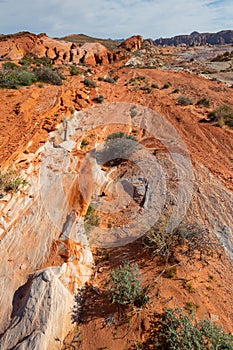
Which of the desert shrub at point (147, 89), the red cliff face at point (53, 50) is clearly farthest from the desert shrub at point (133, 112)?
the red cliff face at point (53, 50)

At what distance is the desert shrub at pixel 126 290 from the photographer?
11.9 ft

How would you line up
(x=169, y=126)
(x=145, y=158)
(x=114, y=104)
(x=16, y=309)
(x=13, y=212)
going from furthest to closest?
(x=114, y=104) < (x=169, y=126) < (x=145, y=158) < (x=13, y=212) < (x=16, y=309)

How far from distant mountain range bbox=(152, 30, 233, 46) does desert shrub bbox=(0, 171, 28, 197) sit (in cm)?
11444

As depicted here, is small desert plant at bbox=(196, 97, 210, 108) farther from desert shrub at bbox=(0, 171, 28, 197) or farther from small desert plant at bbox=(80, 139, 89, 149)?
desert shrub at bbox=(0, 171, 28, 197)

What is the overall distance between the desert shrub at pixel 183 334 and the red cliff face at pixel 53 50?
2403 cm

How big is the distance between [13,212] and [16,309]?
173 cm

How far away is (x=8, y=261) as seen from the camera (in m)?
3.95

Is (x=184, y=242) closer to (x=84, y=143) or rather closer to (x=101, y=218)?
(x=101, y=218)

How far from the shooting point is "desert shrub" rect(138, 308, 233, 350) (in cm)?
299

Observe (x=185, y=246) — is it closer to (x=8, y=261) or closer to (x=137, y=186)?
(x=137, y=186)

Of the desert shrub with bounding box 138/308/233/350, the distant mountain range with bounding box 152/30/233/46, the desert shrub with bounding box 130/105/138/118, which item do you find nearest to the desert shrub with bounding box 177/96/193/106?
the desert shrub with bounding box 130/105/138/118

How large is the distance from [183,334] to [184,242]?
174 centimetres

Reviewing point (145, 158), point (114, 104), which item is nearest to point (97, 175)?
point (145, 158)

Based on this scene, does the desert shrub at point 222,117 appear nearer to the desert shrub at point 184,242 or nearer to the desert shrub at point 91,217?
the desert shrub at point 184,242
